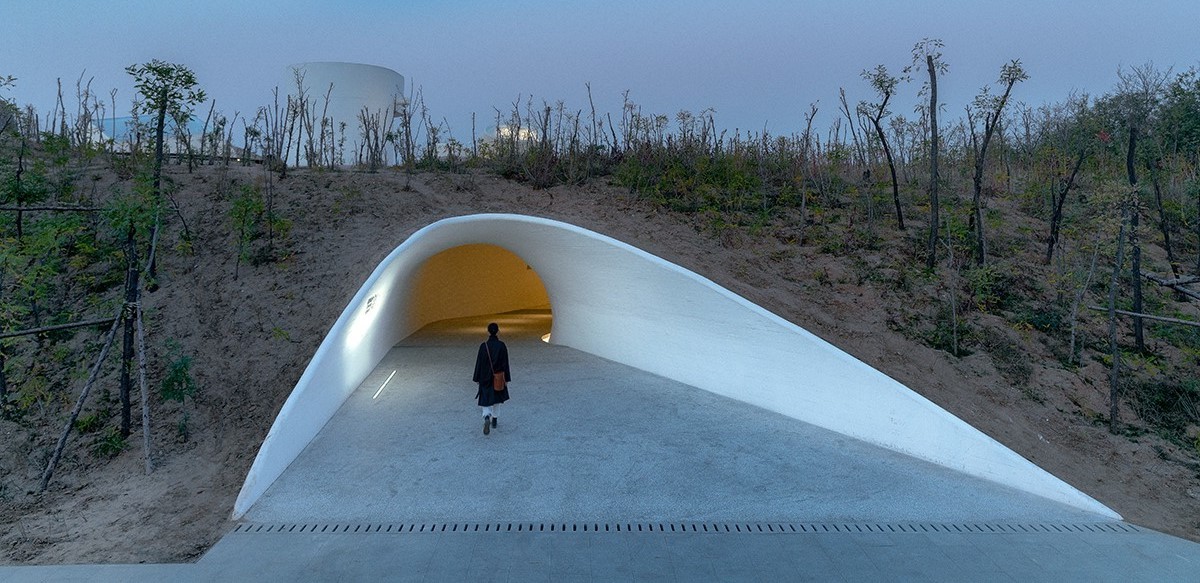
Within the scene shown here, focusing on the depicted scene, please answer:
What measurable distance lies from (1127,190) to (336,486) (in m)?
8.12

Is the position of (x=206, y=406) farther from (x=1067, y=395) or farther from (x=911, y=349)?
(x=1067, y=395)

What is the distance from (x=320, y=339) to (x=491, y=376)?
2054mm

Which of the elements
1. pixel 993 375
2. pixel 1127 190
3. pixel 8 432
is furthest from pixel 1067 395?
pixel 8 432

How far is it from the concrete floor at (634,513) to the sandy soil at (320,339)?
0.56 m

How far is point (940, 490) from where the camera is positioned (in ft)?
18.9

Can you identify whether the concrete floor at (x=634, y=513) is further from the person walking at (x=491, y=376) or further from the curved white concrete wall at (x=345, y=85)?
the curved white concrete wall at (x=345, y=85)

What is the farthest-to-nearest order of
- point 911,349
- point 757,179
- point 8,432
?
point 757,179, point 911,349, point 8,432

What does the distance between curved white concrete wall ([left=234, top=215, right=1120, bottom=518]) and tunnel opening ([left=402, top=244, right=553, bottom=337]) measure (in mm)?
2593

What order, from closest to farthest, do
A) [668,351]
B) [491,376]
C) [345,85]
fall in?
1. [491,376]
2. [668,351]
3. [345,85]

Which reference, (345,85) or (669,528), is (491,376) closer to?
(669,528)

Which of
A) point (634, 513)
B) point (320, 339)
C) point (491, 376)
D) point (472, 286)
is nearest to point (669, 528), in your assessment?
point (634, 513)

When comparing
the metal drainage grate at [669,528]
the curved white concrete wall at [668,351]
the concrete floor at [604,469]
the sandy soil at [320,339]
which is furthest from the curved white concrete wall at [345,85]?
the metal drainage grate at [669,528]

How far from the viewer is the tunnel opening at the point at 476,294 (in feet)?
44.8

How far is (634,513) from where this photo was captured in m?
5.29
